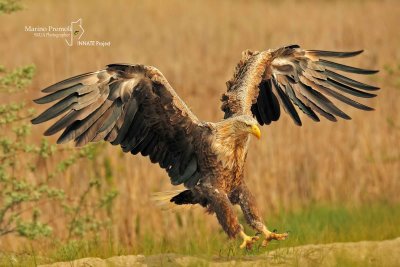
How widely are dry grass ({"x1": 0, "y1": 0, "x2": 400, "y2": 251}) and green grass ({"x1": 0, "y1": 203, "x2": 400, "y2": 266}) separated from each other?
44 centimetres

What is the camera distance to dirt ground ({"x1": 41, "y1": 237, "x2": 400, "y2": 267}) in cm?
639

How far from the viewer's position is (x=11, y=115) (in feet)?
26.2

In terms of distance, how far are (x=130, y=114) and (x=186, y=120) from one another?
0.46 m

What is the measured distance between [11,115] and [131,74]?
6.11 feet

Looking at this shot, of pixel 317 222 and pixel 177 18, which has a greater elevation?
pixel 177 18

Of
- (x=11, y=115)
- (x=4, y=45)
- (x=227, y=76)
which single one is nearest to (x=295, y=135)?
(x=227, y=76)

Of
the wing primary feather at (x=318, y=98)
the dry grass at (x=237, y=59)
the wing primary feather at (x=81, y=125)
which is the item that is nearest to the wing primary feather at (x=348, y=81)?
the wing primary feather at (x=318, y=98)

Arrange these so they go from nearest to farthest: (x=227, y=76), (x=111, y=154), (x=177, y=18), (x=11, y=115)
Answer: (x=11, y=115) → (x=111, y=154) → (x=227, y=76) → (x=177, y=18)

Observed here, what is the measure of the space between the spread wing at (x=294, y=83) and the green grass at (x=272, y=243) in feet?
3.87

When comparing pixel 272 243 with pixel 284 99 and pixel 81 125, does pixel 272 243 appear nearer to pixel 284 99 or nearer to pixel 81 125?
pixel 284 99

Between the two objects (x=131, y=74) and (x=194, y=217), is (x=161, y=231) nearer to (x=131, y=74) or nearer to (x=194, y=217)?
(x=194, y=217)

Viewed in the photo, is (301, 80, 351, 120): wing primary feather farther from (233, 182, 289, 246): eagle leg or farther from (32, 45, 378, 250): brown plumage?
(233, 182, 289, 246): eagle leg

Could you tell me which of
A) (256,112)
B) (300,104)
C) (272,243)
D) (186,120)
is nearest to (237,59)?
(256,112)

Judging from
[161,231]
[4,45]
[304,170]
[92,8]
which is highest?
[92,8]
